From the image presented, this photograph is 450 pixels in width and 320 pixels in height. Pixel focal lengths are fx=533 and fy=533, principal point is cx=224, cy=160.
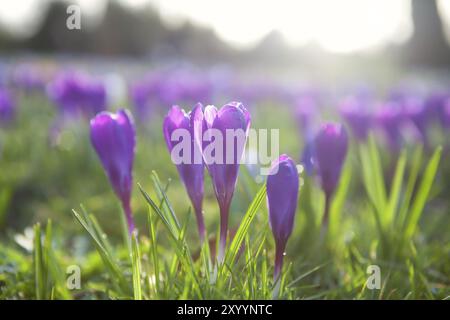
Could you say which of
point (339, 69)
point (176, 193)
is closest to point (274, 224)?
point (176, 193)

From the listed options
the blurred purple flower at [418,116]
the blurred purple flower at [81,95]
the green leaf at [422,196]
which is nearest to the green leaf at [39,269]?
the green leaf at [422,196]

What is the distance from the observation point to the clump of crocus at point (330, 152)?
1.53 m

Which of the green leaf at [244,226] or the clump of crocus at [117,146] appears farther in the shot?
the clump of crocus at [117,146]

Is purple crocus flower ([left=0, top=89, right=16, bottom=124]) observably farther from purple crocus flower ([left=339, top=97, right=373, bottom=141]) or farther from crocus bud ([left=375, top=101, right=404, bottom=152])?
crocus bud ([left=375, top=101, right=404, bottom=152])

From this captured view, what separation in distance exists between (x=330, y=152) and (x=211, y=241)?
1.51ft

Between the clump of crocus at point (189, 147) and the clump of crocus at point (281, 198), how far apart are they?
6.7 inches

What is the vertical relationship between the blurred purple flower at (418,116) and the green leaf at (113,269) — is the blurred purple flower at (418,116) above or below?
above

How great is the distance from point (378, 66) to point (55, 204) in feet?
38.0

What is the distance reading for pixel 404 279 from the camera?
1.60m

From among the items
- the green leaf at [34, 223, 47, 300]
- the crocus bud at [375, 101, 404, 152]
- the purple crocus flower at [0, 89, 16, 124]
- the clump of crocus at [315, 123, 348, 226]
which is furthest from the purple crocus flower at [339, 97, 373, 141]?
the purple crocus flower at [0, 89, 16, 124]

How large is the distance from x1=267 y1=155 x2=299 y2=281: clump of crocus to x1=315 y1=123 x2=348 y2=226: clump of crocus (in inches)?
15.1

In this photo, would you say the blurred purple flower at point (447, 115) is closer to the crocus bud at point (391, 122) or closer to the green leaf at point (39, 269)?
the crocus bud at point (391, 122)

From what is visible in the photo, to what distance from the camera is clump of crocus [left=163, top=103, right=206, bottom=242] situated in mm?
1134
